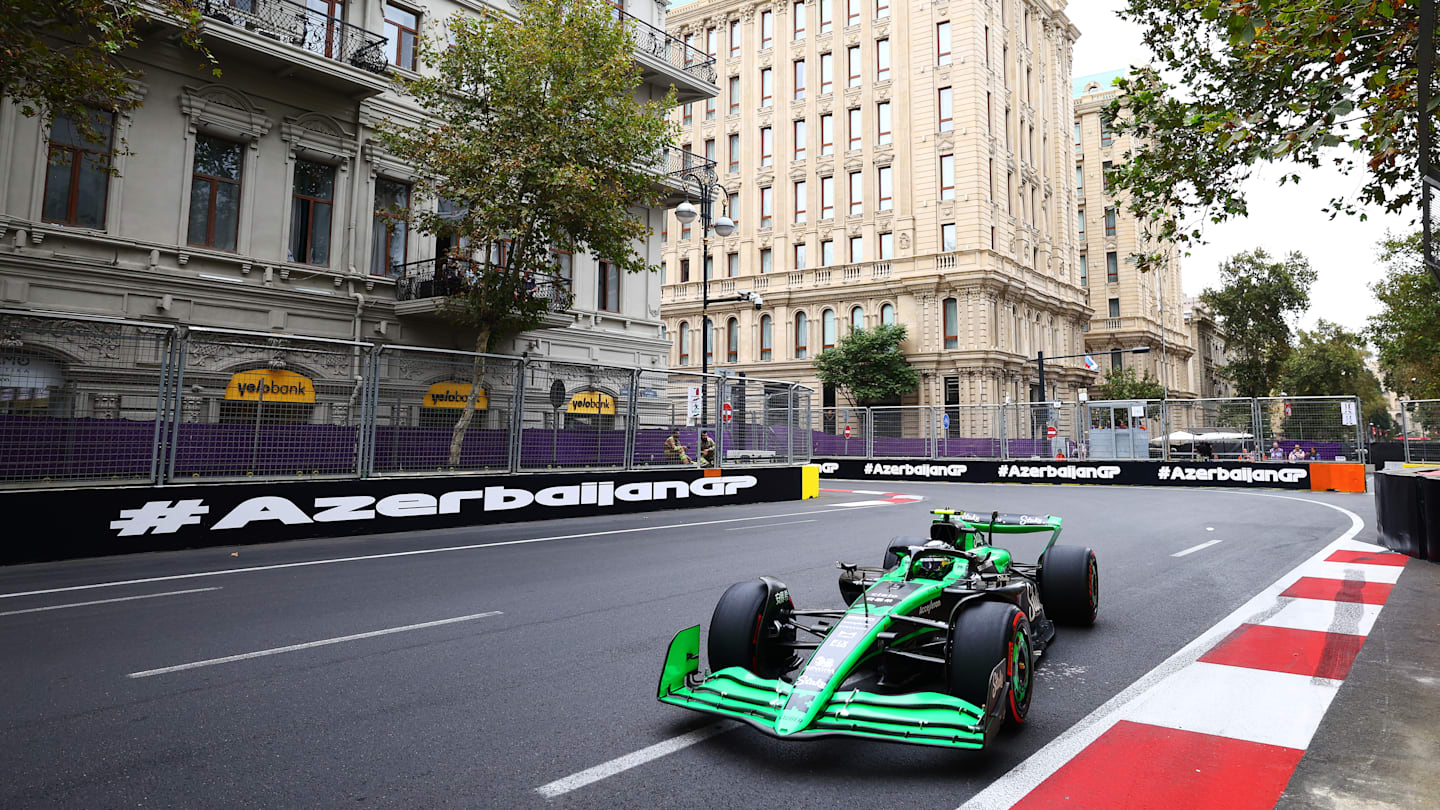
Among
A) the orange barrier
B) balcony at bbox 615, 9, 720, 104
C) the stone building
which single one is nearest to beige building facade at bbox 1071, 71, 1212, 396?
the stone building

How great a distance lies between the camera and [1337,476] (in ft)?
70.6

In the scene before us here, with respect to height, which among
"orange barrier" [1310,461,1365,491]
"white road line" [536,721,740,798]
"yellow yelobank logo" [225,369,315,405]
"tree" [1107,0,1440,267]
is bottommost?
Result: "white road line" [536,721,740,798]

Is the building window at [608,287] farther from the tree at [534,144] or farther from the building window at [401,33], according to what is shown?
the building window at [401,33]

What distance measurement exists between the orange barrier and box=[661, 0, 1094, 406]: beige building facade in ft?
68.5

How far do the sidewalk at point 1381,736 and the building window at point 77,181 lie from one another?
1987 centimetres

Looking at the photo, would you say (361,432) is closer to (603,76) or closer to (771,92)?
(603,76)

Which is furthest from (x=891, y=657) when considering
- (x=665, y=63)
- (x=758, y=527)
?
(x=665, y=63)

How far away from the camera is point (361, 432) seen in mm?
11289

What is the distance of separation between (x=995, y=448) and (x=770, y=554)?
21.1m

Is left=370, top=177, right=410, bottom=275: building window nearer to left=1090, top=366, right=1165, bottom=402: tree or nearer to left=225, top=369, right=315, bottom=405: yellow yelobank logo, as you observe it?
left=225, top=369, right=315, bottom=405: yellow yelobank logo

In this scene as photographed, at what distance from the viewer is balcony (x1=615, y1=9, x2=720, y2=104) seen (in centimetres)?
2470

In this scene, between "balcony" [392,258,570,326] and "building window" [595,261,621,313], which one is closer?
"balcony" [392,258,570,326]

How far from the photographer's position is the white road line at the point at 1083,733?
2995 mm

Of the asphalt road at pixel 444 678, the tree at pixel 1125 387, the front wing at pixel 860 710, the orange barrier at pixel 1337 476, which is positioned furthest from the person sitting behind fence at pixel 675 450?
the tree at pixel 1125 387
